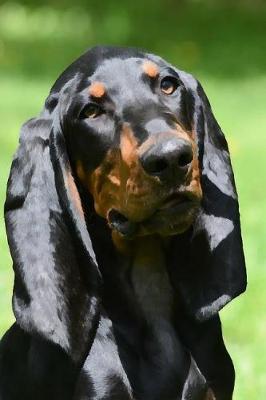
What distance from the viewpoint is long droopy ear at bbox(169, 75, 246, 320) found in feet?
14.2

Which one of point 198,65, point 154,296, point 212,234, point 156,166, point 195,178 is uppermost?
point 156,166

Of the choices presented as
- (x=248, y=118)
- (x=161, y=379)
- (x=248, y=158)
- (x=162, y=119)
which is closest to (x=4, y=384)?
(x=161, y=379)

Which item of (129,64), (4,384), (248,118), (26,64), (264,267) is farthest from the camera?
(26,64)

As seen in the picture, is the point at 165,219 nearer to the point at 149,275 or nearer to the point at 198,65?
the point at 149,275

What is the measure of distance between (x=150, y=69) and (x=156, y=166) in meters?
0.54

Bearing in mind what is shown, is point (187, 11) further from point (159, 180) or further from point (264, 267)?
point (159, 180)

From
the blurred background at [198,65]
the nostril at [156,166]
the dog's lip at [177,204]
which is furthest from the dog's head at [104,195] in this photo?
the blurred background at [198,65]

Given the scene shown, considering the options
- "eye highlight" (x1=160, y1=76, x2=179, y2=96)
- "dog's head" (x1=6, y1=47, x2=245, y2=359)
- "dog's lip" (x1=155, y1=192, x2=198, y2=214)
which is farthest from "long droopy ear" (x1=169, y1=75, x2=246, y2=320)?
"dog's lip" (x1=155, y1=192, x2=198, y2=214)

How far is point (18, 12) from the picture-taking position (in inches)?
1022

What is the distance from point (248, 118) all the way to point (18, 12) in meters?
13.5

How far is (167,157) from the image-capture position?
3.74m

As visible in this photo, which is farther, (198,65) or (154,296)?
(198,65)

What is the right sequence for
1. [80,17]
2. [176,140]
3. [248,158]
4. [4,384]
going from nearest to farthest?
1. [176,140]
2. [4,384]
3. [248,158]
4. [80,17]

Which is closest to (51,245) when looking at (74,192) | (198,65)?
(74,192)
